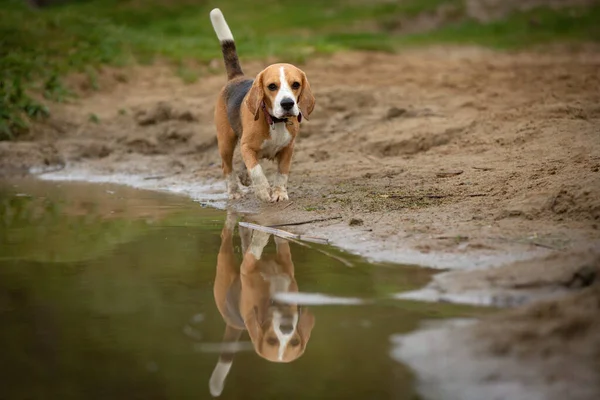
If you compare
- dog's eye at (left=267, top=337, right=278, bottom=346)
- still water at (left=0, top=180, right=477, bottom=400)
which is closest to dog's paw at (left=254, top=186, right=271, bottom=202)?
still water at (left=0, top=180, right=477, bottom=400)

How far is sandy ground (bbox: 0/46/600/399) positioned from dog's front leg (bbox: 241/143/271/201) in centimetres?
17

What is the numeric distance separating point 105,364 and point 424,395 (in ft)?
4.52

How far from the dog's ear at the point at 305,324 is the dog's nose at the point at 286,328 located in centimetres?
4

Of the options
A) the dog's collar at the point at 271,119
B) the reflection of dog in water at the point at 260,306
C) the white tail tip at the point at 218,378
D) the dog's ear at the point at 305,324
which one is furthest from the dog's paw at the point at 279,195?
the white tail tip at the point at 218,378

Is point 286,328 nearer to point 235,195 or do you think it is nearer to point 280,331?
point 280,331

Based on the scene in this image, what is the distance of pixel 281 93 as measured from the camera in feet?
24.2

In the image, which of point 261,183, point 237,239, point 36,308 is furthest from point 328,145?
point 36,308

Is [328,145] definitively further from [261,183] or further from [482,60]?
[482,60]

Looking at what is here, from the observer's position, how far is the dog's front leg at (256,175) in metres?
7.85

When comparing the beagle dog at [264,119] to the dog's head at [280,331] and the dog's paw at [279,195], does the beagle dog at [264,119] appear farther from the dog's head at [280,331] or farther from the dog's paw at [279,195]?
the dog's head at [280,331]

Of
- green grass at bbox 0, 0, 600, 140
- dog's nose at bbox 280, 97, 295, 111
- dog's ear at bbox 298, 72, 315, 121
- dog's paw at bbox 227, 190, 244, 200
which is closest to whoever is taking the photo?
dog's nose at bbox 280, 97, 295, 111

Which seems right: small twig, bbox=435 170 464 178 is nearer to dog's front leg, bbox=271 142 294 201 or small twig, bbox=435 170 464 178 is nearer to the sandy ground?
the sandy ground

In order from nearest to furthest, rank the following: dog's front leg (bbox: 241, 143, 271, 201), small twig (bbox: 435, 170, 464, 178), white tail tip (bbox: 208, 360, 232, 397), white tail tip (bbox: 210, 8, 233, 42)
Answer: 1. white tail tip (bbox: 208, 360, 232, 397)
2. dog's front leg (bbox: 241, 143, 271, 201)
3. small twig (bbox: 435, 170, 464, 178)
4. white tail tip (bbox: 210, 8, 233, 42)

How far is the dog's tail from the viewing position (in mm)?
8883
